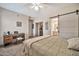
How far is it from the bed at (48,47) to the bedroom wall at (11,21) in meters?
0.25

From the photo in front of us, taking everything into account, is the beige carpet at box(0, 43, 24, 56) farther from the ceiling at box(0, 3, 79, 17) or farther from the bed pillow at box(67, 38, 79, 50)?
the bed pillow at box(67, 38, 79, 50)

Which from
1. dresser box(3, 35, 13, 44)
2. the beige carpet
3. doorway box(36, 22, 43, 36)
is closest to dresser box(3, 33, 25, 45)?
dresser box(3, 35, 13, 44)

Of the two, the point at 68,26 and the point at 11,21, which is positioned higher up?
the point at 11,21

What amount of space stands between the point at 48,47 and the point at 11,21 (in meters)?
0.82

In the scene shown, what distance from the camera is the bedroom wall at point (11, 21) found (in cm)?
167

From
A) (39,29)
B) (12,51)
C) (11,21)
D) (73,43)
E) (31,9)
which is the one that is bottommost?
(12,51)

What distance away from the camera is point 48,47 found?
165 centimetres

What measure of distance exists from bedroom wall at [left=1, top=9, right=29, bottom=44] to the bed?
25cm

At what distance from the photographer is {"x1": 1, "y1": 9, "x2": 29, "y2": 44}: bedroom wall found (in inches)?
65.9

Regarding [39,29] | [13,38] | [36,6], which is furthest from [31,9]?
[13,38]

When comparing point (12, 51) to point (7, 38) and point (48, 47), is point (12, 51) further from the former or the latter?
Answer: point (48, 47)

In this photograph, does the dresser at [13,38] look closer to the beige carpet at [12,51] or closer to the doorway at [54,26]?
the beige carpet at [12,51]

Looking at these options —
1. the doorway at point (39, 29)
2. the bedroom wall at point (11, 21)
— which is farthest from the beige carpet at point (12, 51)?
the doorway at point (39, 29)

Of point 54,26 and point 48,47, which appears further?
point 54,26
